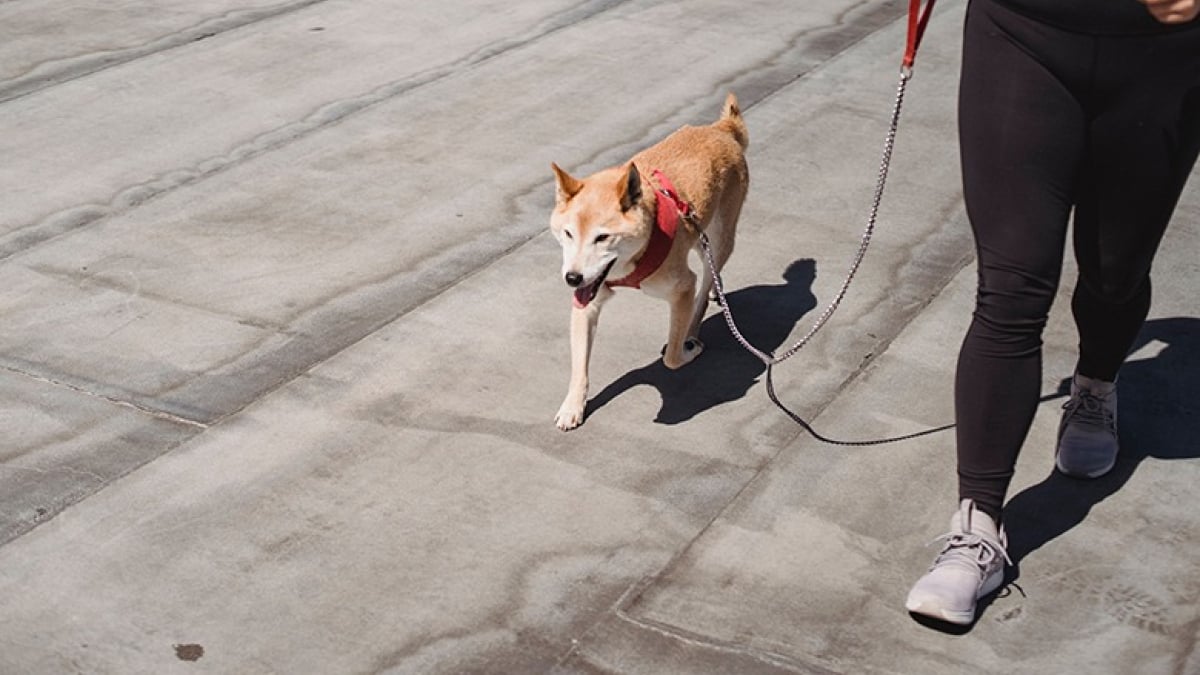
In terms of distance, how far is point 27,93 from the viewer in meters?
7.59

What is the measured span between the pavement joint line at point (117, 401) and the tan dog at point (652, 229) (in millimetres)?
1159

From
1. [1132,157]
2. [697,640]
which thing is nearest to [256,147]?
→ [697,640]

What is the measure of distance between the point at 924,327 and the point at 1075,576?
1576 millimetres

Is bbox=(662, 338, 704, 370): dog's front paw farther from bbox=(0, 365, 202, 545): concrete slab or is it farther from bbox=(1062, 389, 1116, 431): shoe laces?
bbox=(0, 365, 202, 545): concrete slab

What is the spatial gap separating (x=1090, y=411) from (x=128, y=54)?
5.92 metres

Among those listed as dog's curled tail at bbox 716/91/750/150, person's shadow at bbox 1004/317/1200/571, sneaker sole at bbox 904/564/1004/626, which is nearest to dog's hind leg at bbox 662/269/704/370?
dog's curled tail at bbox 716/91/750/150

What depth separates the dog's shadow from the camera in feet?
15.8

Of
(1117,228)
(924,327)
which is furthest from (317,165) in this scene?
(1117,228)

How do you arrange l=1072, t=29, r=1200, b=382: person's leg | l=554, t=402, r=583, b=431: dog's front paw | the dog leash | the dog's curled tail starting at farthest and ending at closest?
1. the dog's curled tail
2. l=554, t=402, r=583, b=431: dog's front paw
3. the dog leash
4. l=1072, t=29, r=1200, b=382: person's leg

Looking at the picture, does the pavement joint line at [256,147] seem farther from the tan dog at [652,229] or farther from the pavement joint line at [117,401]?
the tan dog at [652,229]

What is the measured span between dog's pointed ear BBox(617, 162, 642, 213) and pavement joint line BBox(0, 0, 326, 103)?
4.40 m

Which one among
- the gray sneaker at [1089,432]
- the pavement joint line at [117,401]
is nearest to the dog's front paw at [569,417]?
the pavement joint line at [117,401]

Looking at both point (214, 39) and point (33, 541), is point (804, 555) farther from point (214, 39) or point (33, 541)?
point (214, 39)

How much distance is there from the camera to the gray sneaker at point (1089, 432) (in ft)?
13.9
